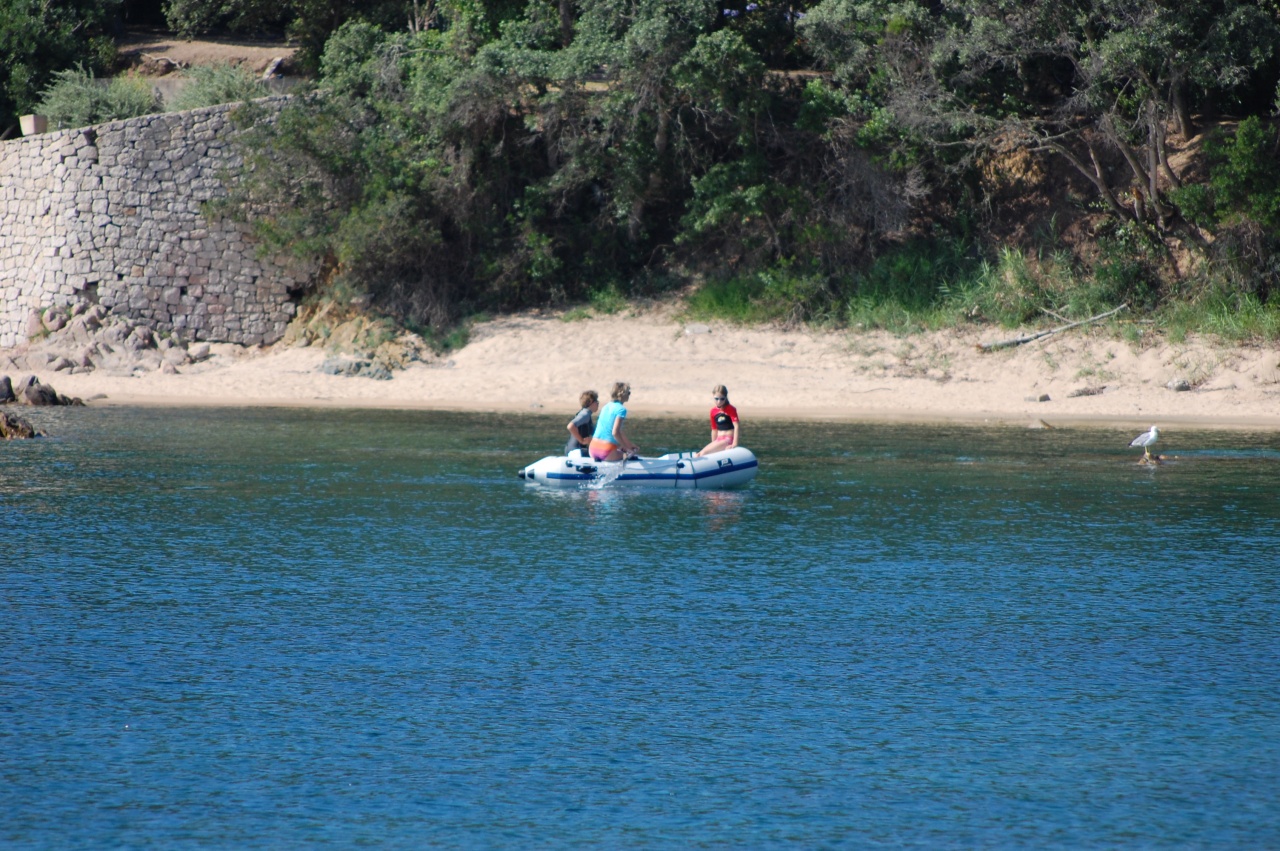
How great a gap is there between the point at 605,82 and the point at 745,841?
85.7 ft

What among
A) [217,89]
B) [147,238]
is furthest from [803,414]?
[217,89]

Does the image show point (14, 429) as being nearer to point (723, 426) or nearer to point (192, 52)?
point (723, 426)

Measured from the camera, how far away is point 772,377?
84.1 ft

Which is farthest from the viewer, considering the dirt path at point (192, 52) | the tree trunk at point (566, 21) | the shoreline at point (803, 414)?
the dirt path at point (192, 52)

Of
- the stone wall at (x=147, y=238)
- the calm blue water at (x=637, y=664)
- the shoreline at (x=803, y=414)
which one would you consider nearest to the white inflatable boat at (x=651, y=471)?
the calm blue water at (x=637, y=664)

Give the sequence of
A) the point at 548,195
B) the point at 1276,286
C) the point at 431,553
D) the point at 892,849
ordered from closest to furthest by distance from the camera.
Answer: the point at 892,849 < the point at 431,553 < the point at 1276,286 < the point at 548,195

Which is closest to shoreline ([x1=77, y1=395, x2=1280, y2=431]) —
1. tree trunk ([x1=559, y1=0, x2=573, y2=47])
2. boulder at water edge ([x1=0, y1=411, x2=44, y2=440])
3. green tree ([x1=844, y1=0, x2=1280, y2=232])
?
boulder at water edge ([x1=0, y1=411, x2=44, y2=440])

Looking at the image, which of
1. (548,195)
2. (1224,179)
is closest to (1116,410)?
(1224,179)

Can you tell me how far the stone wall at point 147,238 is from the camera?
28859 mm

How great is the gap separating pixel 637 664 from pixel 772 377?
17796mm

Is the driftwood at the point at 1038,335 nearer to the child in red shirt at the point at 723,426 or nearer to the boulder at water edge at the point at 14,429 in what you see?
the child in red shirt at the point at 723,426

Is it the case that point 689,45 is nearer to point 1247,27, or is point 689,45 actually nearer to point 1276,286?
point 1247,27

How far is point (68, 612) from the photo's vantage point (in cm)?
932

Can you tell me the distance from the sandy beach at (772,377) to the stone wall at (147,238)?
117 centimetres
